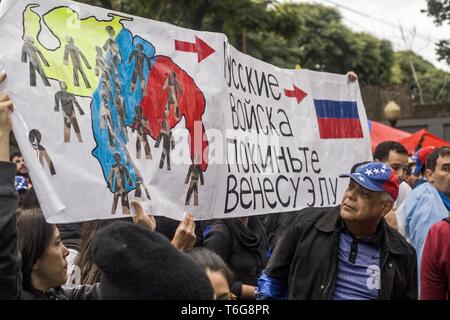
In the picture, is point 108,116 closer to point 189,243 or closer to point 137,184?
point 137,184

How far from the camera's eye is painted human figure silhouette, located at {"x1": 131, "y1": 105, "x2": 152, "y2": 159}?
12.5 feet

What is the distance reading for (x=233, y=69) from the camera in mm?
4820

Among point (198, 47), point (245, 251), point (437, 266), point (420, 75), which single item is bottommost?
point (245, 251)

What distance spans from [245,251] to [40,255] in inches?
98.9

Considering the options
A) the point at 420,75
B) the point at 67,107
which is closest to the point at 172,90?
the point at 67,107

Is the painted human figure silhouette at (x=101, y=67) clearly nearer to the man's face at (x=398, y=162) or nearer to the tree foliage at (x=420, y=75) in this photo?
the man's face at (x=398, y=162)

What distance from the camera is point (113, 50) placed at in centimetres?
379

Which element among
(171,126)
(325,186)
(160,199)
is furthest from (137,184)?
(325,186)

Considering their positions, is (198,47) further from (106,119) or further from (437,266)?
(437,266)

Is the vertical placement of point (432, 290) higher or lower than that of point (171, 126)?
lower

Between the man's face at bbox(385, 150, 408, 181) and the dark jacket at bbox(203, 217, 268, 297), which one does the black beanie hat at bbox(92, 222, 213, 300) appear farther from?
the man's face at bbox(385, 150, 408, 181)

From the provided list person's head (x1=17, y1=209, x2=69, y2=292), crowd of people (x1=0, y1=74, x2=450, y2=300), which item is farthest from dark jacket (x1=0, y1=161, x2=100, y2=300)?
person's head (x1=17, y1=209, x2=69, y2=292)

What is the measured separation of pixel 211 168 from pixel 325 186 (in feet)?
4.36

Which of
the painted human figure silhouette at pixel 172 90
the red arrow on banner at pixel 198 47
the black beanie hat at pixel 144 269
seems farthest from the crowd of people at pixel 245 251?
the red arrow on banner at pixel 198 47
